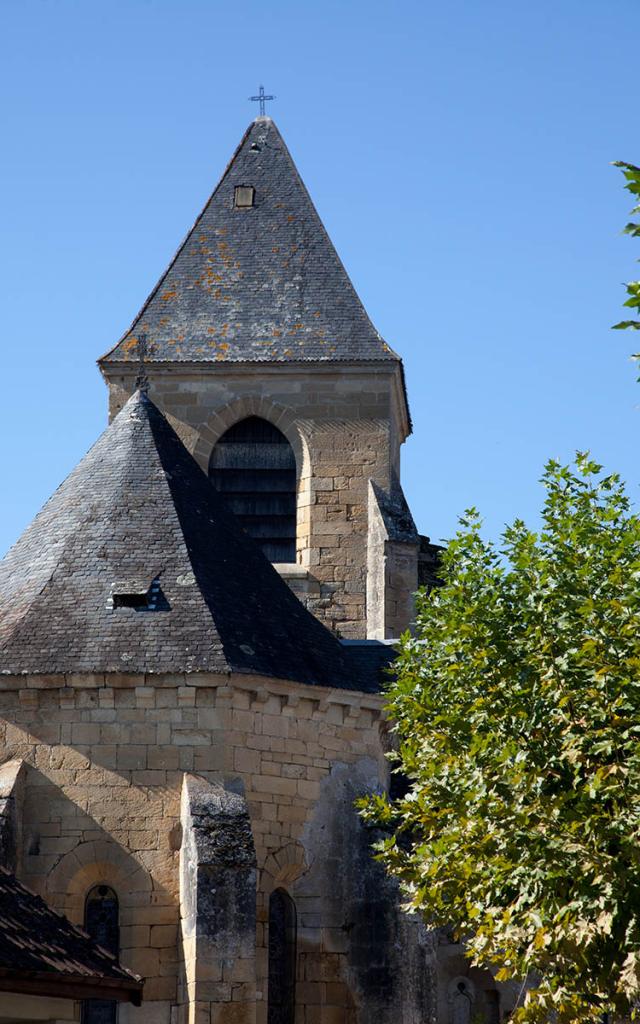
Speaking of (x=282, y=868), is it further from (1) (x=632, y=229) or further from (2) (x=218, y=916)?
(1) (x=632, y=229)

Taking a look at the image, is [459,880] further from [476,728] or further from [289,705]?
[289,705]

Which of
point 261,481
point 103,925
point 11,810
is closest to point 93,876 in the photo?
point 103,925

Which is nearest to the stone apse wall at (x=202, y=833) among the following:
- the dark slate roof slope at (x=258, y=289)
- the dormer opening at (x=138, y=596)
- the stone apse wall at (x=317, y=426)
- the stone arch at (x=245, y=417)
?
the dormer opening at (x=138, y=596)

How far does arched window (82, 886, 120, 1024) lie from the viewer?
17531 millimetres

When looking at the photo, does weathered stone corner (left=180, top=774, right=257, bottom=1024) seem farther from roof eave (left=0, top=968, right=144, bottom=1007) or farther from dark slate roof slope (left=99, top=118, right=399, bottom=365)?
dark slate roof slope (left=99, top=118, right=399, bottom=365)

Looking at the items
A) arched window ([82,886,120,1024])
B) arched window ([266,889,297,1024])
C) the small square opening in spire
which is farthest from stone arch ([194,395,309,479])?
arched window ([82,886,120,1024])

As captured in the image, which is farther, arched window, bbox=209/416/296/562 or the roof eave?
arched window, bbox=209/416/296/562

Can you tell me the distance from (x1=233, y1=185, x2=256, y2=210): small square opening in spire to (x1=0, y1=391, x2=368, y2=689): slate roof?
9175 mm

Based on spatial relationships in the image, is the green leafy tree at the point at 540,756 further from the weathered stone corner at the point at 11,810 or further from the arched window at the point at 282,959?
the weathered stone corner at the point at 11,810

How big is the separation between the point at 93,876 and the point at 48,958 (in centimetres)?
520

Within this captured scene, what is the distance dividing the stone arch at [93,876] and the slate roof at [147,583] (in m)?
1.72

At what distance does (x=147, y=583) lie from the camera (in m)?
19.1

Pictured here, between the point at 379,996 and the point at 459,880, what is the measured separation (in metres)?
2.92

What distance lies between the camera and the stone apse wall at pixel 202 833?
1745 cm
